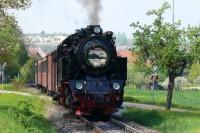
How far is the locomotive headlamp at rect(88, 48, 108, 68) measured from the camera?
26828 millimetres

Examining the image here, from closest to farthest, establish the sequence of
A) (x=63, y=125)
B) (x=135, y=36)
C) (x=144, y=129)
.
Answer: (x=144, y=129), (x=63, y=125), (x=135, y=36)

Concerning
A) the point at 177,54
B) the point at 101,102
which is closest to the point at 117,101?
the point at 101,102

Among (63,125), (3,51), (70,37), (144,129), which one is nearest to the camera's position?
(144,129)

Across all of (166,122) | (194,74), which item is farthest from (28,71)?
(166,122)

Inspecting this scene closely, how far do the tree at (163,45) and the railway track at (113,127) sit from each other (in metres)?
6.66

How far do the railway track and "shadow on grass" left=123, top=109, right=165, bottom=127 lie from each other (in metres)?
1.55

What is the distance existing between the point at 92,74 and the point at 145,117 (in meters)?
4.01

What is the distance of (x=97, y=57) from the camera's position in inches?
1061

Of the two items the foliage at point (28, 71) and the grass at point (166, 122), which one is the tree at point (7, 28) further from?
the foliage at point (28, 71)

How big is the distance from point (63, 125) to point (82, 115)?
2518mm

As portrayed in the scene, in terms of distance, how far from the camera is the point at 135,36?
33.8 metres

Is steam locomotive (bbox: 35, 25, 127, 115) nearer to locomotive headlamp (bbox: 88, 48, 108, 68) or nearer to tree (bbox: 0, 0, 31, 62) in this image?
locomotive headlamp (bbox: 88, 48, 108, 68)

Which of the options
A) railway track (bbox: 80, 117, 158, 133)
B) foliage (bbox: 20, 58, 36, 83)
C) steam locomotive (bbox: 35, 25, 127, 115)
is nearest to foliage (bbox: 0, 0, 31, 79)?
steam locomotive (bbox: 35, 25, 127, 115)

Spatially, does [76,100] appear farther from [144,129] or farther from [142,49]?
[142,49]
